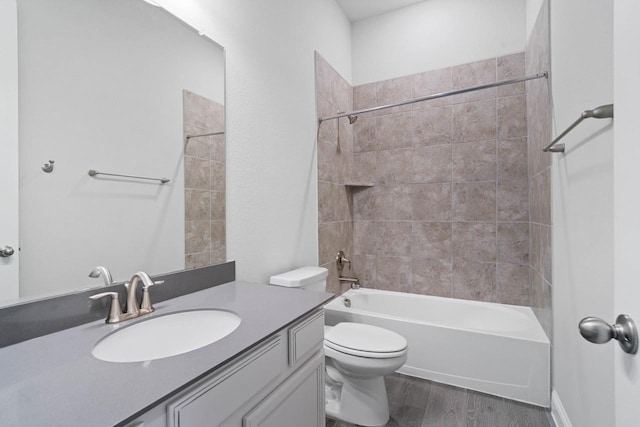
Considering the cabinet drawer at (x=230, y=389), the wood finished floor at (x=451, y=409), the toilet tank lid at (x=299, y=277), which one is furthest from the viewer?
the toilet tank lid at (x=299, y=277)

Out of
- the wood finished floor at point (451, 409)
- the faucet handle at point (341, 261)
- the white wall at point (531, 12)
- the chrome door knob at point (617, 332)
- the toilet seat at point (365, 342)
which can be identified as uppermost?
the white wall at point (531, 12)

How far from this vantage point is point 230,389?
28.9 inches

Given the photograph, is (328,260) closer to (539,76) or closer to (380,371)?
(380,371)

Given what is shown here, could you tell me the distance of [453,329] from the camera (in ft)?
6.31

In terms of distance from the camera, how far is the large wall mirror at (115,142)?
0.85 m

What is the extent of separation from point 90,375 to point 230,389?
0.98 feet

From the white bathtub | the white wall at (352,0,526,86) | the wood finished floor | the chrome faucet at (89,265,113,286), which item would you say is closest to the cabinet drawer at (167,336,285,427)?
the chrome faucet at (89,265,113,286)

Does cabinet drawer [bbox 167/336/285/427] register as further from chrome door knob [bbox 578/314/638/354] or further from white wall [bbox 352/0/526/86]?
white wall [bbox 352/0/526/86]

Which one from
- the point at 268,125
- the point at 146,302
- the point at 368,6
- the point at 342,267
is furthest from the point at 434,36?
the point at 146,302

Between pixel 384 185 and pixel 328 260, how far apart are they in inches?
37.1

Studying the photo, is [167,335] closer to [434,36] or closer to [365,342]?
[365,342]

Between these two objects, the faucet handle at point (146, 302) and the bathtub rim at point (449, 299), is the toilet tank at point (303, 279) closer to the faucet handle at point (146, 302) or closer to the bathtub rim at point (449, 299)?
the bathtub rim at point (449, 299)

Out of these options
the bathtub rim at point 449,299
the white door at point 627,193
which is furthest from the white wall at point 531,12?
the bathtub rim at point 449,299

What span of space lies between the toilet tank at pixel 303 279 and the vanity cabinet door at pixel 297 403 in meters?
0.58
